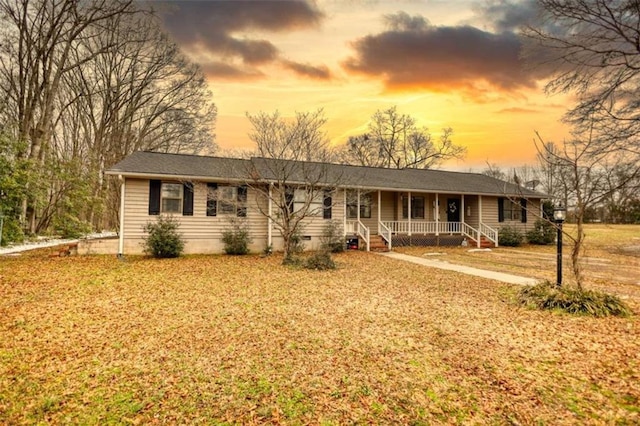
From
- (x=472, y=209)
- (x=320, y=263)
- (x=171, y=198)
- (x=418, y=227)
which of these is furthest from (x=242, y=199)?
(x=472, y=209)

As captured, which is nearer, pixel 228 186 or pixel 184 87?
pixel 228 186

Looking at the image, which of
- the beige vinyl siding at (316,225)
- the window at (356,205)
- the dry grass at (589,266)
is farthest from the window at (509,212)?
the beige vinyl siding at (316,225)

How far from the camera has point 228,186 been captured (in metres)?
13.1

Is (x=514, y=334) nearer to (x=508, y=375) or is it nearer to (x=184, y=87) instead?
(x=508, y=375)

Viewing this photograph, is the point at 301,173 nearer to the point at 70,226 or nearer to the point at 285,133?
the point at 285,133

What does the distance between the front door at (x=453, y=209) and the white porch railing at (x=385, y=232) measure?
5.16 meters

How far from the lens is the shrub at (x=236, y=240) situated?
12773 mm

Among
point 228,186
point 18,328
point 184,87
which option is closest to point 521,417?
point 18,328

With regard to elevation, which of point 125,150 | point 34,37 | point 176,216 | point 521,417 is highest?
point 34,37

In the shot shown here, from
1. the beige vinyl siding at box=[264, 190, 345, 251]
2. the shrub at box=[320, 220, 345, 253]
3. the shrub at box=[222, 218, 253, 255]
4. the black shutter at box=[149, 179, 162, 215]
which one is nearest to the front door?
the beige vinyl siding at box=[264, 190, 345, 251]

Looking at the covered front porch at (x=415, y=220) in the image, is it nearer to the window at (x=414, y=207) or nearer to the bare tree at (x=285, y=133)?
the window at (x=414, y=207)

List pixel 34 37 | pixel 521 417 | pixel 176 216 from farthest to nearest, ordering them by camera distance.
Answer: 1. pixel 34 37
2. pixel 176 216
3. pixel 521 417

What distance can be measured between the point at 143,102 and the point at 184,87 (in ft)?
10.4

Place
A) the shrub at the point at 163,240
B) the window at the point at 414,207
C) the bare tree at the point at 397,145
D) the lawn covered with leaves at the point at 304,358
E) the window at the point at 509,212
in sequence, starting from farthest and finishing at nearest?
the bare tree at the point at 397,145, the window at the point at 509,212, the window at the point at 414,207, the shrub at the point at 163,240, the lawn covered with leaves at the point at 304,358
